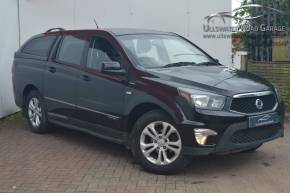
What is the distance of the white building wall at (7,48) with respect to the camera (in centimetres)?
994

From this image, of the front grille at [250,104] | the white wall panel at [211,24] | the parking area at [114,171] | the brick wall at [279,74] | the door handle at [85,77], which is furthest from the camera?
the white wall panel at [211,24]

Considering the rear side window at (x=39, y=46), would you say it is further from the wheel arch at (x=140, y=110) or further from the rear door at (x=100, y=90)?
the wheel arch at (x=140, y=110)

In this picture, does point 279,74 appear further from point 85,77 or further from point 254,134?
point 85,77

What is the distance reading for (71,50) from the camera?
25.1ft

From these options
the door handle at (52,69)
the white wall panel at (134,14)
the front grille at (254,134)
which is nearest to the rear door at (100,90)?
the door handle at (52,69)

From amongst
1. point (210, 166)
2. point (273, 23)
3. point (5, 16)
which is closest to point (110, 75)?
point (210, 166)

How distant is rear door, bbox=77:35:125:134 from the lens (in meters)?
6.56

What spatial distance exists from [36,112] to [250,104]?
12.9ft

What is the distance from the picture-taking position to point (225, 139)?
575cm

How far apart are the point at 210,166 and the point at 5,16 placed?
562 cm

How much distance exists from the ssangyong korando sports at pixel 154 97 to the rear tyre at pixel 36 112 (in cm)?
15

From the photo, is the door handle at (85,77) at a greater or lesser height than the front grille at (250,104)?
greater

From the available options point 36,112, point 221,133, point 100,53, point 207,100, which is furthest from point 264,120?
point 36,112

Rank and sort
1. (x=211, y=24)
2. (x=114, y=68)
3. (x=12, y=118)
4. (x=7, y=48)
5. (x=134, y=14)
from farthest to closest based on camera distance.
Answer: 1. (x=134, y=14)
2. (x=211, y=24)
3. (x=7, y=48)
4. (x=12, y=118)
5. (x=114, y=68)
